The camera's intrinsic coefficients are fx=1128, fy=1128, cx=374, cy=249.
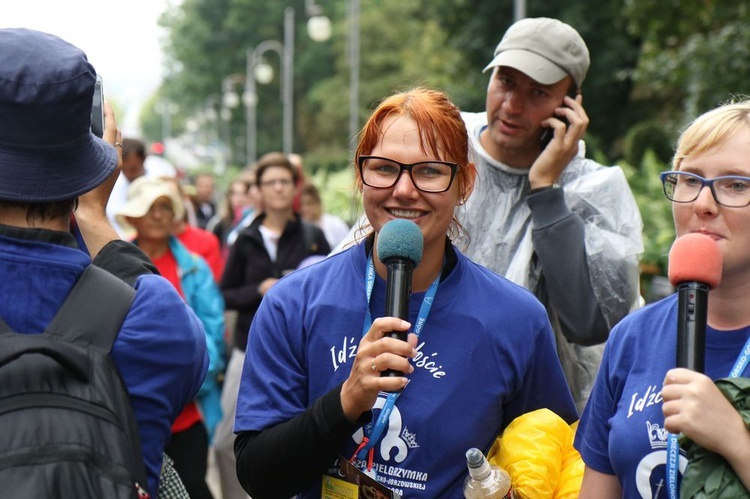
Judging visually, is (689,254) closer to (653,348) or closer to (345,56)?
(653,348)

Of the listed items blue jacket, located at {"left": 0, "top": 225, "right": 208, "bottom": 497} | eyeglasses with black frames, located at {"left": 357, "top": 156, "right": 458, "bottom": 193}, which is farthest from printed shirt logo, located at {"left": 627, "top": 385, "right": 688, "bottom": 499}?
blue jacket, located at {"left": 0, "top": 225, "right": 208, "bottom": 497}

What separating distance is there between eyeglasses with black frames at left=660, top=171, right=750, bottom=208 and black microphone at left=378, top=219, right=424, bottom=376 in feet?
2.25

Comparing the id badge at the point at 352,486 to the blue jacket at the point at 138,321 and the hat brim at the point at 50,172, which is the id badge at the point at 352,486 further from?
the hat brim at the point at 50,172

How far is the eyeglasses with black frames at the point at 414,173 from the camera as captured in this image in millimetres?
3232

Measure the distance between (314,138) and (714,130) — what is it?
63539 millimetres

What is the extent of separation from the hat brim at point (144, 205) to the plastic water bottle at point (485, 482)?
4.40m

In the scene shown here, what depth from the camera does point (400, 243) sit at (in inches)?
116

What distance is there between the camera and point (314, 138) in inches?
2596

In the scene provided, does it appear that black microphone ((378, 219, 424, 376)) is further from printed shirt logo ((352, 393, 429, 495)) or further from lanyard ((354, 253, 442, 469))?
printed shirt logo ((352, 393, 429, 495))

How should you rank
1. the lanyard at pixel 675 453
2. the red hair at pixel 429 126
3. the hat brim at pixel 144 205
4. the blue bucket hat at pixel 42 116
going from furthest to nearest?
the hat brim at pixel 144 205
the red hair at pixel 429 126
the lanyard at pixel 675 453
the blue bucket hat at pixel 42 116

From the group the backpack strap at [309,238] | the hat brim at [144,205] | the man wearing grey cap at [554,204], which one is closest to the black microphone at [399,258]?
the man wearing grey cap at [554,204]

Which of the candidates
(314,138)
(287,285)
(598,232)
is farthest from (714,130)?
(314,138)

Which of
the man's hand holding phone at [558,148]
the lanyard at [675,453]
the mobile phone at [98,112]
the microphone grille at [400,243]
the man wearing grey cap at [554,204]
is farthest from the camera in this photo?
the man's hand holding phone at [558,148]

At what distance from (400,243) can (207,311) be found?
13.4 feet
